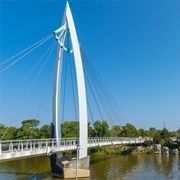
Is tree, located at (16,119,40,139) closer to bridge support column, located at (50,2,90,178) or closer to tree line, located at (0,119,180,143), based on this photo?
tree line, located at (0,119,180,143)

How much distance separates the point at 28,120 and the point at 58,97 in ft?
128

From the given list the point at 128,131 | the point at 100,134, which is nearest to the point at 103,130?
the point at 100,134

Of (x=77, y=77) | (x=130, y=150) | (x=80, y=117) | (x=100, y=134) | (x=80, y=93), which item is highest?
(x=77, y=77)

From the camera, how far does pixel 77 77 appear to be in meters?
25.3

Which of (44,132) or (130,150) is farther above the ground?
(44,132)

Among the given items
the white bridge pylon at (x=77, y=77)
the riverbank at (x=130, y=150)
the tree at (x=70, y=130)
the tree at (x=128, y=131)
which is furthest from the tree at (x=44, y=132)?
the white bridge pylon at (x=77, y=77)

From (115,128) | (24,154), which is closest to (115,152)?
(115,128)

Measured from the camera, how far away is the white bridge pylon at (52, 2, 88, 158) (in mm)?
24328

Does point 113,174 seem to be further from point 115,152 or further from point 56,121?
point 115,152

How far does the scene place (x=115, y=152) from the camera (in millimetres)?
55656

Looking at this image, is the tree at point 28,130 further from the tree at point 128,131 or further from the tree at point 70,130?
the tree at point 128,131

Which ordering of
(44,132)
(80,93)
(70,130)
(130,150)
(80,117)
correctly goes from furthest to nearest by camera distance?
1. (70,130)
2. (44,132)
3. (130,150)
4. (80,93)
5. (80,117)

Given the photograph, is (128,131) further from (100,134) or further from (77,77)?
(77,77)

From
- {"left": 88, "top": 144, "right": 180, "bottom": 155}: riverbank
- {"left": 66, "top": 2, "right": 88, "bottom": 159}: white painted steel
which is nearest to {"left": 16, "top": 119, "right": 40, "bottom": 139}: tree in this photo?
{"left": 88, "top": 144, "right": 180, "bottom": 155}: riverbank
